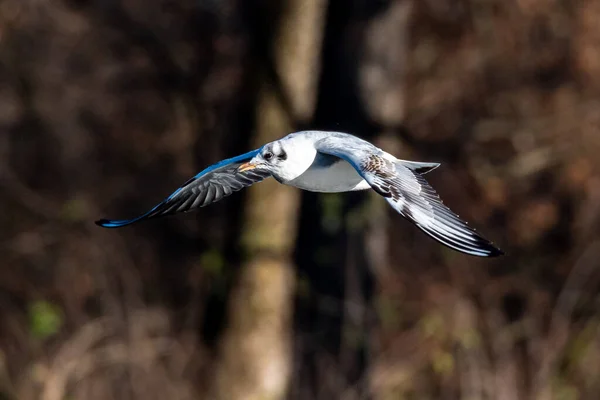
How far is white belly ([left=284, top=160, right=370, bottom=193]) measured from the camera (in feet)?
13.6

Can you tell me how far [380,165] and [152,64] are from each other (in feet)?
19.1

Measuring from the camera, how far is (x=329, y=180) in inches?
163

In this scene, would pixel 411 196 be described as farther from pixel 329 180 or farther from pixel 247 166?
pixel 247 166

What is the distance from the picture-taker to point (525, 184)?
422 inches

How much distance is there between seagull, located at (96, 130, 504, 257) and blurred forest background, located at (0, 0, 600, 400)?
2.89 metres

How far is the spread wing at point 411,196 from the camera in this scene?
3.57 metres

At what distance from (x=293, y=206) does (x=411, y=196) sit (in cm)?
430

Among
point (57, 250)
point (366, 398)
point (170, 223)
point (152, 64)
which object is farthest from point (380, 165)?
point (57, 250)

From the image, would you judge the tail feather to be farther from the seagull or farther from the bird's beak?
the bird's beak

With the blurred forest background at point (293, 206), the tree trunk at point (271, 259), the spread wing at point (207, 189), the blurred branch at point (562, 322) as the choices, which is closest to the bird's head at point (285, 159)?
the spread wing at point (207, 189)

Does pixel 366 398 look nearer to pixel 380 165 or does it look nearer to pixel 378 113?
pixel 378 113

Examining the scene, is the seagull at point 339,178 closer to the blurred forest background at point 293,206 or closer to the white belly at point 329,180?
the white belly at point 329,180

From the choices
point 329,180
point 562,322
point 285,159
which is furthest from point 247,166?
point 562,322

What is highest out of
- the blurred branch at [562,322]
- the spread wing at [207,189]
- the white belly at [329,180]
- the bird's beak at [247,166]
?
the bird's beak at [247,166]
